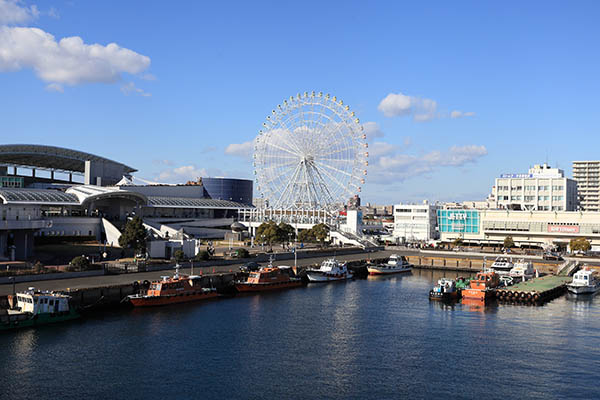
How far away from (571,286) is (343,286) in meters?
31.1

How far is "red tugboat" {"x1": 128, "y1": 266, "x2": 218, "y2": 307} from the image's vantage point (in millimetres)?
60344

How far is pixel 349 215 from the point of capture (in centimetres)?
13738

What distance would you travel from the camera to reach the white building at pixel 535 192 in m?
151

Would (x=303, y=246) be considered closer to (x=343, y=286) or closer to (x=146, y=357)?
(x=343, y=286)

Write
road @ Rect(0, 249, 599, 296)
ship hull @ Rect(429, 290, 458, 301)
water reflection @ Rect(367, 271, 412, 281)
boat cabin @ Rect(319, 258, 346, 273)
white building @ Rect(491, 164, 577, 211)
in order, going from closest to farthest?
road @ Rect(0, 249, 599, 296) → ship hull @ Rect(429, 290, 458, 301) → boat cabin @ Rect(319, 258, 346, 273) → water reflection @ Rect(367, 271, 412, 281) → white building @ Rect(491, 164, 577, 211)

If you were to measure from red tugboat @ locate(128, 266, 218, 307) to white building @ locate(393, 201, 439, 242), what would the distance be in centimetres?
8970

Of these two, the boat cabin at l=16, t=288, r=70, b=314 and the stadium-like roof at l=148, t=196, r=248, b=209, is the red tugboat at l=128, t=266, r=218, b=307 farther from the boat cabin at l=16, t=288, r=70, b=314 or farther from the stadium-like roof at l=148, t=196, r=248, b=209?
the stadium-like roof at l=148, t=196, r=248, b=209

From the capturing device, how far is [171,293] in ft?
206

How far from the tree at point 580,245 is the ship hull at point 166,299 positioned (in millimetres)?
80668

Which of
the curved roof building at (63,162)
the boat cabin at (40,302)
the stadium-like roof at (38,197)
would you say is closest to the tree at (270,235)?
the stadium-like roof at (38,197)

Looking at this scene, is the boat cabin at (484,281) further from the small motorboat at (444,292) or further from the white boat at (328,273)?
the white boat at (328,273)

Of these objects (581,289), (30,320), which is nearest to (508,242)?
(581,289)

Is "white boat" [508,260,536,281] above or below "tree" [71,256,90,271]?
below

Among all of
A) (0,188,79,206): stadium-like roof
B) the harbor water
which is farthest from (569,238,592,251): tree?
(0,188,79,206): stadium-like roof
